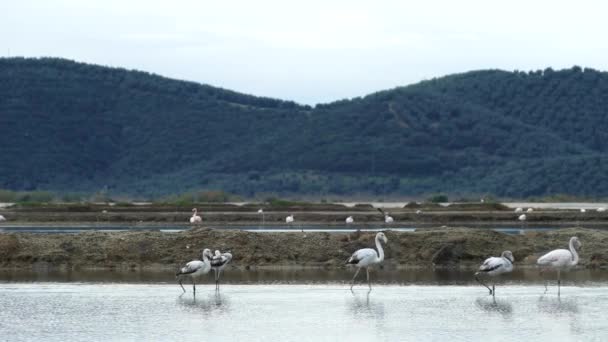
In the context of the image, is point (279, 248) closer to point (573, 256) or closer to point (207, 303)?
point (573, 256)

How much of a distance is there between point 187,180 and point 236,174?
4.87 m

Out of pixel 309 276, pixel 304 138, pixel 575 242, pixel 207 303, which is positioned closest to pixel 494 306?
pixel 207 303

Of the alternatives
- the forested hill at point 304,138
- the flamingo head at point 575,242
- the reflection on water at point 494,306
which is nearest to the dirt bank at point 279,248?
the flamingo head at point 575,242

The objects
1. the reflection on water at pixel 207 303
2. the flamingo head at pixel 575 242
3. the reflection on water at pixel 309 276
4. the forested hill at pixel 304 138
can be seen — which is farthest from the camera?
the forested hill at pixel 304 138

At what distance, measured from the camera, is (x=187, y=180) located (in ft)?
374

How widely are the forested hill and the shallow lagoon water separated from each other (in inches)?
2974

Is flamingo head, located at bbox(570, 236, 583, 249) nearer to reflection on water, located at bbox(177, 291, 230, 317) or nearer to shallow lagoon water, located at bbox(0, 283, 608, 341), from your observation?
shallow lagoon water, located at bbox(0, 283, 608, 341)

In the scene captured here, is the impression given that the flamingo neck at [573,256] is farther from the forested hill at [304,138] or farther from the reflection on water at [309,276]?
the forested hill at [304,138]

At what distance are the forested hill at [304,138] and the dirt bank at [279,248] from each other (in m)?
66.6

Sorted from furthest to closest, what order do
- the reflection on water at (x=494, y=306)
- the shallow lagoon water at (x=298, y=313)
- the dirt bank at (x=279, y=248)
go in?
the dirt bank at (x=279, y=248) → the reflection on water at (x=494, y=306) → the shallow lagoon water at (x=298, y=313)

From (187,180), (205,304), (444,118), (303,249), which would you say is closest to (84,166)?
(187,180)

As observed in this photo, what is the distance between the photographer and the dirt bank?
104ft

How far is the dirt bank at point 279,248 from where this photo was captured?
31.6 m

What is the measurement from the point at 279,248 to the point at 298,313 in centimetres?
1179
